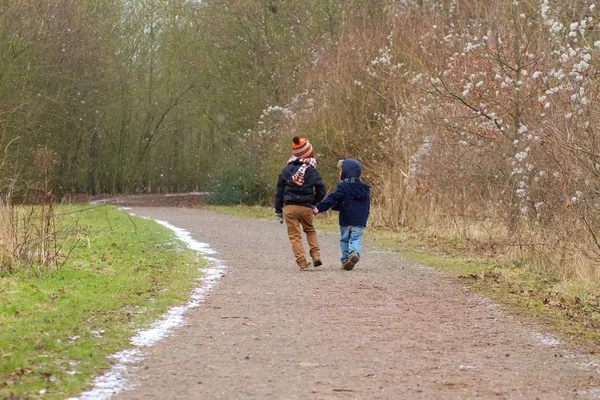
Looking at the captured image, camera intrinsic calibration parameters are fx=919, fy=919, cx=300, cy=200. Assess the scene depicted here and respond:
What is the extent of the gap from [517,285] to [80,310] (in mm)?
5545

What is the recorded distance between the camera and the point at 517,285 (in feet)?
38.0

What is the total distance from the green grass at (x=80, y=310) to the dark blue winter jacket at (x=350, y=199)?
7.36ft

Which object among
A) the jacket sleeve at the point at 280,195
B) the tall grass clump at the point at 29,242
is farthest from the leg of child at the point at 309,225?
the tall grass clump at the point at 29,242

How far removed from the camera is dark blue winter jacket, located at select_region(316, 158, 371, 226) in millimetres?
13547

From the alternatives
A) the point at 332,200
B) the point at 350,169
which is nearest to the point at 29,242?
the point at 332,200

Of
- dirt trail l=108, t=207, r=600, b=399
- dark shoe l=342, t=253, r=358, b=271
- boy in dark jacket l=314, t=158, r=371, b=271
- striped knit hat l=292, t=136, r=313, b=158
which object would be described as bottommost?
dirt trail l=108, t=207, r=600, b=399

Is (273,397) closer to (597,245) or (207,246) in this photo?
(597,245)

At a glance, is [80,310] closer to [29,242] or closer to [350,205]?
Result: [29,242]

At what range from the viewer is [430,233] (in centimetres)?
1931

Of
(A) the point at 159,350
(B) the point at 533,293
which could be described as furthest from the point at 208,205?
(A) the point at 159,350

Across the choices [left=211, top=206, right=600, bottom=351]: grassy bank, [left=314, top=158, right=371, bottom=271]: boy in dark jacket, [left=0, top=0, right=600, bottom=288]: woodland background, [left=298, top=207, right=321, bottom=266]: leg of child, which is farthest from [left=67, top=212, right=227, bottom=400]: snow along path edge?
[left=211, top=206, right=600, bottom=351]: grassy bank

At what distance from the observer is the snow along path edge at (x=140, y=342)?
18.6ft

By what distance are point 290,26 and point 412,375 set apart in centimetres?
3208

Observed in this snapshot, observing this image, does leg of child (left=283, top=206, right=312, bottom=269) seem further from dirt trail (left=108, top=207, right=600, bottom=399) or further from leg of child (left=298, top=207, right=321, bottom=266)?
dirt trail (left=108, top=207, right=600, bottom=399)
